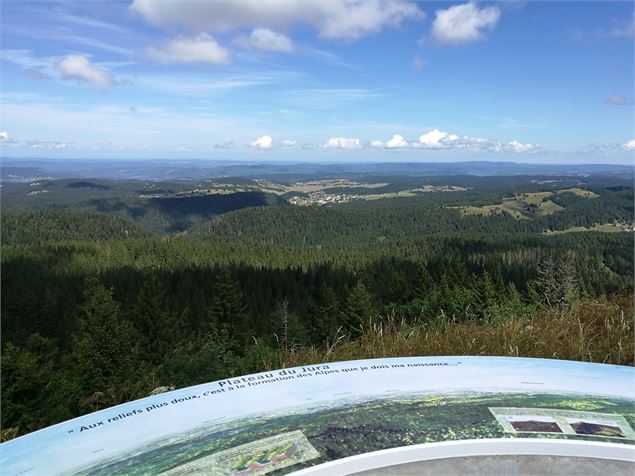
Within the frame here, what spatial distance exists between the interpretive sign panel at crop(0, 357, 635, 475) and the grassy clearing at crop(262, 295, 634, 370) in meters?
1.31

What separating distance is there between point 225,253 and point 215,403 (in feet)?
344

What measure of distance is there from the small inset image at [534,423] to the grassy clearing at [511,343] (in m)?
2.13

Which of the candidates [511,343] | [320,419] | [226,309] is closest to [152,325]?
[226,309]

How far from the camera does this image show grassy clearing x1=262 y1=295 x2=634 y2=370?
17.7 ft

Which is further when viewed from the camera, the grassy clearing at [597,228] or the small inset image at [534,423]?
the grassy clearing at [597,228]

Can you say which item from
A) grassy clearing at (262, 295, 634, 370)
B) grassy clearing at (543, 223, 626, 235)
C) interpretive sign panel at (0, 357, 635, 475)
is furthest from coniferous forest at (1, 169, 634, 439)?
grassy clearing at (543, 223, 626, 235)

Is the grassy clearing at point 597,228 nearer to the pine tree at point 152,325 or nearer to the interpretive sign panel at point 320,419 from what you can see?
the pine tree at point 152,325

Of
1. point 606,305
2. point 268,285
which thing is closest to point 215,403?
point 606,305

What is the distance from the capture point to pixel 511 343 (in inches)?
222

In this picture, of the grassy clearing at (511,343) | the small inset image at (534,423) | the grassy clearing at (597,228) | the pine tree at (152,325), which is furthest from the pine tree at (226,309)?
the grassy clearing at (597,228)

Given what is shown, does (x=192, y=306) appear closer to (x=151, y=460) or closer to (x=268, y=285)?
(x=268, y=285)

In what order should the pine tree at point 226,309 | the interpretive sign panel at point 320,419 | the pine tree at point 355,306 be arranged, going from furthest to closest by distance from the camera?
the pine tree at point 226,309
the pine tree at point 355,306
the interpretive sign panel at point 320,419

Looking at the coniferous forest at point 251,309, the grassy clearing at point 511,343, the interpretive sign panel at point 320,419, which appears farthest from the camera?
the coniferous forest at point 251,309

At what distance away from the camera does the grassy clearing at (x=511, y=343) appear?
5387mm
